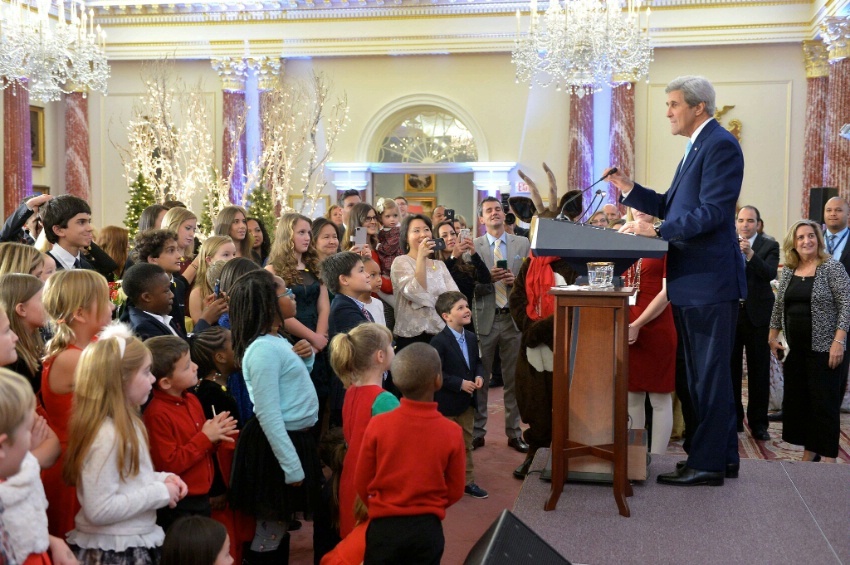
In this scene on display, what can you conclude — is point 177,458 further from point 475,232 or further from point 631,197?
point 475,232

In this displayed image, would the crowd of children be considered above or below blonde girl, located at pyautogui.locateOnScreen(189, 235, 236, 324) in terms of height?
below

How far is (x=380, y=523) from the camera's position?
2836mm

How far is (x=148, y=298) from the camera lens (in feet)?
12.2

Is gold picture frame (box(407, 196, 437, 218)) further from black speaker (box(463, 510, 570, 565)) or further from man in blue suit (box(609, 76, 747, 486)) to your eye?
black speaker (box(463, 510, 570, 565))

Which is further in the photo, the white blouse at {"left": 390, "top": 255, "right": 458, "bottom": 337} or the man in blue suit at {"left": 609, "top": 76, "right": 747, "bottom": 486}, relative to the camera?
the white blouse at {"left": 390, "top": 255, "right": 458, "bottom": 337}

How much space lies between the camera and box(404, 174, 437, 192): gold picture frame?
15219 millimetres

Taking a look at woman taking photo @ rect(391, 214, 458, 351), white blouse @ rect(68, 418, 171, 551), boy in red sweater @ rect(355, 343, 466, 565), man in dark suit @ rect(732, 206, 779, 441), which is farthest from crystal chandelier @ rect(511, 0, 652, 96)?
white blouse @ rect(68, 418, 171, 551)

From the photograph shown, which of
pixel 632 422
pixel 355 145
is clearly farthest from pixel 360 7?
pixel 632 422

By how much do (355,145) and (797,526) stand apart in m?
12.1

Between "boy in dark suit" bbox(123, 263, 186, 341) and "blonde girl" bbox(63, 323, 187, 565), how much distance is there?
3.15 ft

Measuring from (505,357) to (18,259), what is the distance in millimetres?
3461

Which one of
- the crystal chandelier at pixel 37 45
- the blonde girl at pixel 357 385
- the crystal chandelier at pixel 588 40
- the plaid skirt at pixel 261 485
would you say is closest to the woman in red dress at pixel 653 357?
the blonde girl at pixel 357 385

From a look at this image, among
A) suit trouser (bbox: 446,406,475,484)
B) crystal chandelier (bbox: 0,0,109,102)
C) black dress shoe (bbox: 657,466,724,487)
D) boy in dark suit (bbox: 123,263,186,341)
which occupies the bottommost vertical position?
suit trouser (bbox: 446,406,475,484)

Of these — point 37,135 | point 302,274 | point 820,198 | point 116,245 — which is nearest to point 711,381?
point 302,274
